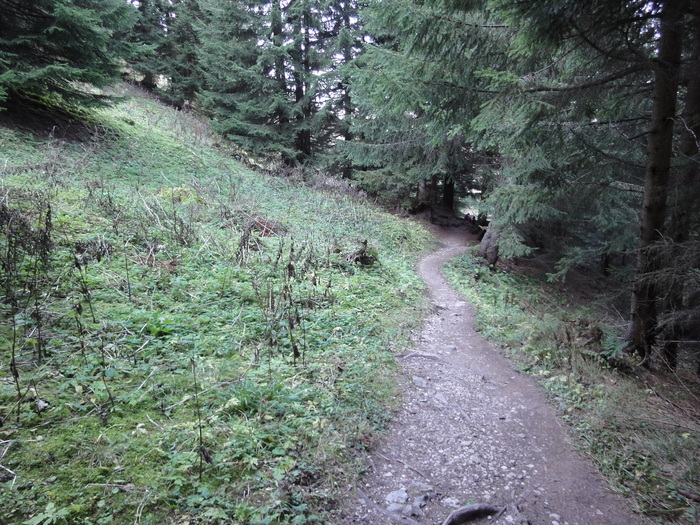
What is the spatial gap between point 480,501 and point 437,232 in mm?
16799

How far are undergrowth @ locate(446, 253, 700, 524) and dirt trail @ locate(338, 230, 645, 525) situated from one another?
9.1 inches

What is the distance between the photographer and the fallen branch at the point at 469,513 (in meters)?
2.92

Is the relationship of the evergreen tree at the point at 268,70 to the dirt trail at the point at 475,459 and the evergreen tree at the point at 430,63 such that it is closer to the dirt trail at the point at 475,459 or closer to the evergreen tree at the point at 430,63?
the evergreen tree at the point at 430,63

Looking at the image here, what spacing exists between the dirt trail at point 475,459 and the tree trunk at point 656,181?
2082 mm

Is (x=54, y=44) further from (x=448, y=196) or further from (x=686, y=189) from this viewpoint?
(x=448, y=196)

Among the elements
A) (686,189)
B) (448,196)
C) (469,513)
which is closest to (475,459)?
(469,513)

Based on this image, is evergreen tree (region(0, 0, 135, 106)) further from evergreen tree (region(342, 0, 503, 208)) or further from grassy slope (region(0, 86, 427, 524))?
evergreen tree (region(342, 0, 503, 208))

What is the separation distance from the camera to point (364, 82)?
6551 mm

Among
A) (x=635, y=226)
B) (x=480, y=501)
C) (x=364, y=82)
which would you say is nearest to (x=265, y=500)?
(x=480, y=501)

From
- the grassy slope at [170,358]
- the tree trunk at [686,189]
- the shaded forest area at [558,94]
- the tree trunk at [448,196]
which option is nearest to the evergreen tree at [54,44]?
the shaded forest area at [558,94]

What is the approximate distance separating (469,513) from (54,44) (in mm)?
13609

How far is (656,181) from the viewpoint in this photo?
512cm

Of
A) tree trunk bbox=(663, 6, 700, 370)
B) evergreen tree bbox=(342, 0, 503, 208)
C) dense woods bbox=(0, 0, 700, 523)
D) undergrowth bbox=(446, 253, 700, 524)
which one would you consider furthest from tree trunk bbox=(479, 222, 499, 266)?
tree trunk bbox=(663, 6, 700, 370)

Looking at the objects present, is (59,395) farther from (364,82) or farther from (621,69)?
(621,69)
